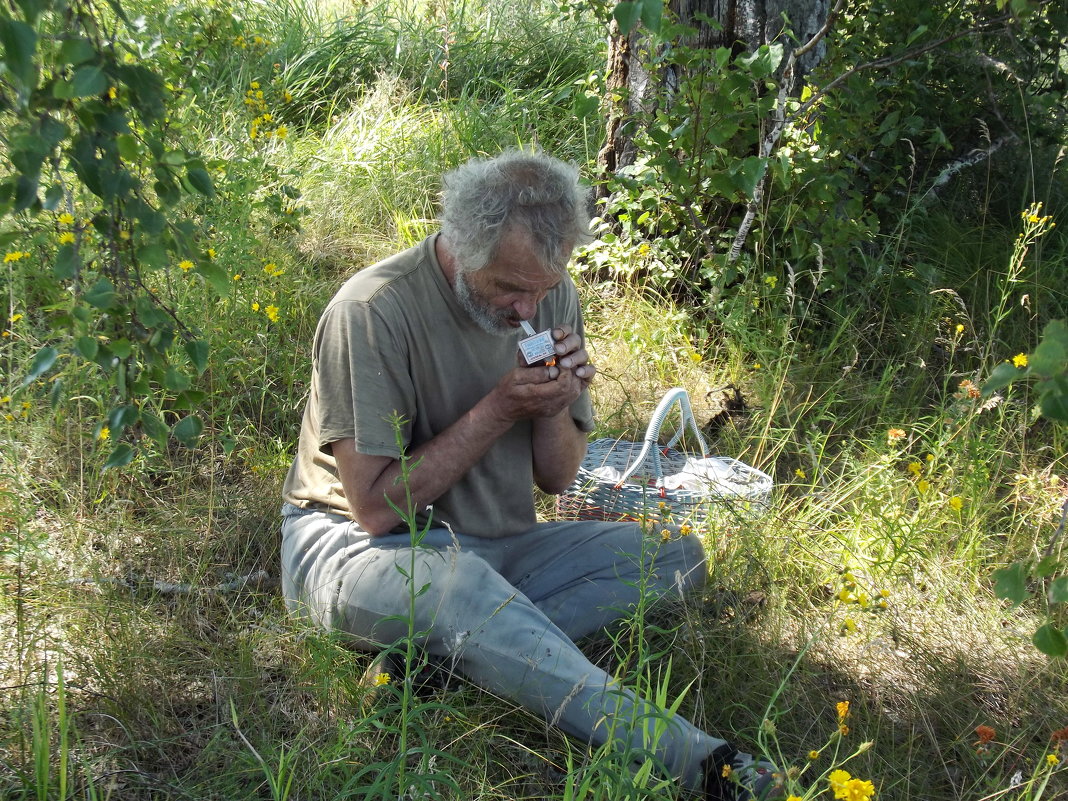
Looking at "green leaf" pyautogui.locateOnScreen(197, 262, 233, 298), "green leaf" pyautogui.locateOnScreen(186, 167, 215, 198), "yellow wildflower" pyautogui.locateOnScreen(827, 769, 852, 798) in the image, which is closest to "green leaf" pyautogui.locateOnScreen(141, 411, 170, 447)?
"green leaf" pyautogui.locateOnScreen(197, 262, 233, 298)

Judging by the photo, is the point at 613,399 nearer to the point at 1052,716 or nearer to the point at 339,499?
the point at 339,499

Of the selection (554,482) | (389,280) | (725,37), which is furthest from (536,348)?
(725,37)

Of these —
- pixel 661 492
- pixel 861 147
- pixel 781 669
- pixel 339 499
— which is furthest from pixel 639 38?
pixel 781 669

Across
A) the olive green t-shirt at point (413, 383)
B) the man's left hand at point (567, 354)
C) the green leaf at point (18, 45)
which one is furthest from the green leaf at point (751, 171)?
the green leaf at point (18, 45)

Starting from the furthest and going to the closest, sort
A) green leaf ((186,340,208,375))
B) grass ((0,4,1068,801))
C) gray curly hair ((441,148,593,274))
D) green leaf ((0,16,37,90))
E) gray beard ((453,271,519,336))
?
1. gray beard ((453,271,519,336))
2. gray curly hair ((441,148,593,274))
3. grass ((0,4,1068,801))
4. green leaf ((186,340,208,375))
5. green leaf ((0,16,37,90))

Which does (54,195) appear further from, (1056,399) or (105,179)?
Result: (1056,399)

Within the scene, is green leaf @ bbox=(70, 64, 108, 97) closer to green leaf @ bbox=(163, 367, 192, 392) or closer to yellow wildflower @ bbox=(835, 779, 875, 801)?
green leaf @ bbox=(163, 367, 192, 392)

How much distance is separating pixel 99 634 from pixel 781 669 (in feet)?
4.93

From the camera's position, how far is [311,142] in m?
4.82

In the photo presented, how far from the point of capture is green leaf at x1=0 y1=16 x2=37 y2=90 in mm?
1004

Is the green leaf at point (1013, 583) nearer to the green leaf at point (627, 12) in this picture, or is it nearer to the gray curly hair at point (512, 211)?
the green leaf at point (627, 12)

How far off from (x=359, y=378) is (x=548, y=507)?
1.06 m

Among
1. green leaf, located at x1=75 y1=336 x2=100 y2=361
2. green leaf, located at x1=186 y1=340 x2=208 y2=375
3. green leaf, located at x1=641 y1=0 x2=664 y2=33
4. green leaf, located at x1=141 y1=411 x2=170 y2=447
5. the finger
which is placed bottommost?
the finger

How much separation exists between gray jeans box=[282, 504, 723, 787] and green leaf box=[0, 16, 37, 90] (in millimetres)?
951
